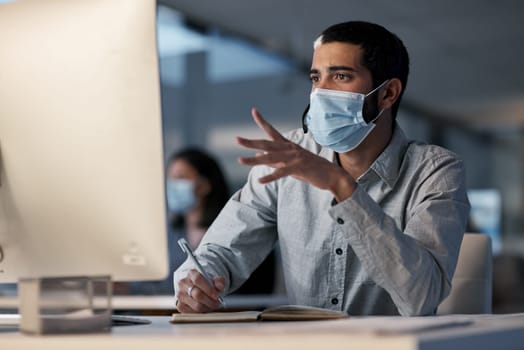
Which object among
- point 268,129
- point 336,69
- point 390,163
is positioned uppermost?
point 336,69

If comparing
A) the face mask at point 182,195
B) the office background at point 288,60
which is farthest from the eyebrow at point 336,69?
the office background at point 288,60

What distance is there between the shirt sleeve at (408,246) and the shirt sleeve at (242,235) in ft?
1.39

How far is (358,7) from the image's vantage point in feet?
20.1

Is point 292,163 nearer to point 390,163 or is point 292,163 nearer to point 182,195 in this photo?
point 390,163

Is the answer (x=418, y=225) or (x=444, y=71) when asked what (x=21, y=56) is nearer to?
(x=418, y=225)

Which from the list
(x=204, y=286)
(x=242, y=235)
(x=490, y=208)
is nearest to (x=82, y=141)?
(x=204, y=286)

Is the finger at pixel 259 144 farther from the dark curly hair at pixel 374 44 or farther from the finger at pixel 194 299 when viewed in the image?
the dark curly hair at pixel 374 44

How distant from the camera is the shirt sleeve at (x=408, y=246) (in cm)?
140

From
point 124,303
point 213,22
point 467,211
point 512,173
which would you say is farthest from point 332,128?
point 512,173

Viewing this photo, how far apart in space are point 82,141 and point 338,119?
0.84 meters

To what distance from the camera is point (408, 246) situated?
1427mm

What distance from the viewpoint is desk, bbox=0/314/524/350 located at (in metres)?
0.87

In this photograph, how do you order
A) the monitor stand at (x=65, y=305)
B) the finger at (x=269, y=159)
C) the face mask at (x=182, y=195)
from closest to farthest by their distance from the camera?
the monitor stand at (x=65, y=305), the finger at (x=269, y=159), the face mask at (x=182, y=195)

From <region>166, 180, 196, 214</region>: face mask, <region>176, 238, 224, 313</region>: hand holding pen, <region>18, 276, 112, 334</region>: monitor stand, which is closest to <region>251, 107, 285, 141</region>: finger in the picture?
<region>176, 238, 224, 313</region>: hand holding pen
